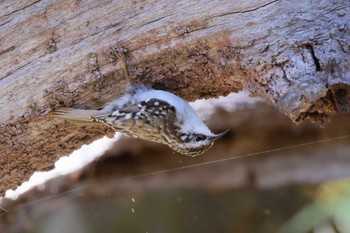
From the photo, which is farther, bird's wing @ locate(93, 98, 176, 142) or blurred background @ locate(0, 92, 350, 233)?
blurred background @ locate(0, 92, 350, 233)

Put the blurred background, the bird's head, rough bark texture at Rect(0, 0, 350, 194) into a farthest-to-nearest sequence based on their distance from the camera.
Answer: the blurred background, the bird's head, rough bark texture at Rect(0, 0, 350, 194)

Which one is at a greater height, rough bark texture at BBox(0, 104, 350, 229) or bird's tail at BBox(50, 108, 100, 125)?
bird's tail at BBox(50, 108, 100, 125)

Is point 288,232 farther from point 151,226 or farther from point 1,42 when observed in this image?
point 1,42

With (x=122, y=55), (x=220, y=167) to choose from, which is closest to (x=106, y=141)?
(x=220, y=167)

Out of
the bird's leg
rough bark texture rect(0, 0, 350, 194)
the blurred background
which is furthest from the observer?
the blurred background

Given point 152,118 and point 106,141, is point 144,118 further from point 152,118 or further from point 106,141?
point 106,141

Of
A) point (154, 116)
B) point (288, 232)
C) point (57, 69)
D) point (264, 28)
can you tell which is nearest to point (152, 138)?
point (154, 116)

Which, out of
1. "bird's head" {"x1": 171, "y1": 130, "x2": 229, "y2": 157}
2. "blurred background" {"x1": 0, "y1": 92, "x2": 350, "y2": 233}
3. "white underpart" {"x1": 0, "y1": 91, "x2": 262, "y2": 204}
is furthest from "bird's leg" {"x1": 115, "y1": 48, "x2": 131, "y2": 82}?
"blurred background" {"x1": 0, "y1": 92, "x2": 350, "y2": 233}

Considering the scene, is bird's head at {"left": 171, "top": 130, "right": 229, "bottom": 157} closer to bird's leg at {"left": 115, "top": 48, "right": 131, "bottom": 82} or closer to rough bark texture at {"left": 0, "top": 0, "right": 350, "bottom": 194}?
rough bark texture at {"left": 0, "top": 0, "right": 350, "bottom": 194}
